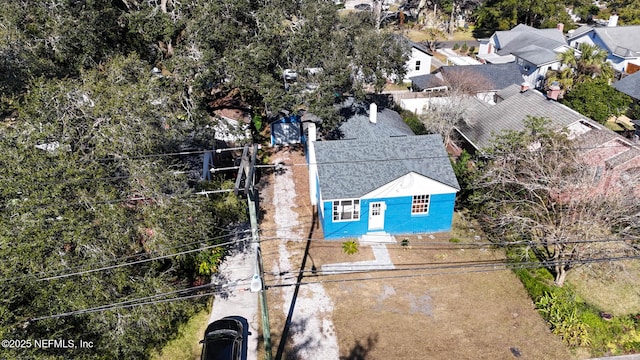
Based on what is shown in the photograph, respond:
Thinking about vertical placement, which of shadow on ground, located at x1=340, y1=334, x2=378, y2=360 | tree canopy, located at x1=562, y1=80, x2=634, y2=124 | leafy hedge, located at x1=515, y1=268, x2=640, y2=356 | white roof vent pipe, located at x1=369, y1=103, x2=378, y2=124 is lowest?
shadow on ground, located at x1=340, y1=334, x2=378, y2=360

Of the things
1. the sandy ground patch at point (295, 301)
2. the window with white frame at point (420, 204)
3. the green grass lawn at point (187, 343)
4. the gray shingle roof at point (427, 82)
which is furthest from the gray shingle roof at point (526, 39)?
the green grass lawn at point (187, 343)

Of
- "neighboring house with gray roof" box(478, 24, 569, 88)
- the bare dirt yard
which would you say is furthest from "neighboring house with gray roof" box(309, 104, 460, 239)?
"neighboring house with gray roof" box(478, 24, 569, 88)

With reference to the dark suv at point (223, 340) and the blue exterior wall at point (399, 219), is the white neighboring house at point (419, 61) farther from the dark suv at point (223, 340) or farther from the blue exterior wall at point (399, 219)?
the dark suv at point (223, 340)

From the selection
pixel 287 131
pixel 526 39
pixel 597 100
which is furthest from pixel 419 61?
pixel 287 131

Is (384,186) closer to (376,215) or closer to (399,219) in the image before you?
(376,215)

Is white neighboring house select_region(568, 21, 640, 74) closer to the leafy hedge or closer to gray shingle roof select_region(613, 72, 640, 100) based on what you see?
gray shingle roof select_region(613, 72, 640, 100)

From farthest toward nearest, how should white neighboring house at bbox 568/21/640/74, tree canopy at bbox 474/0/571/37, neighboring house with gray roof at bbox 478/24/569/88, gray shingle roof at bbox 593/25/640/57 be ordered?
tree canopy at bbox 474/0/571/37 < gray shingle roof at bbox 593/25/640/57 < white neighboring house at bbox 568/21/640/74 < neighboring house with gray roof at bbox 478/24/569/88

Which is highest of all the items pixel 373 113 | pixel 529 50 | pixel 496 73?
pixel 529 50
